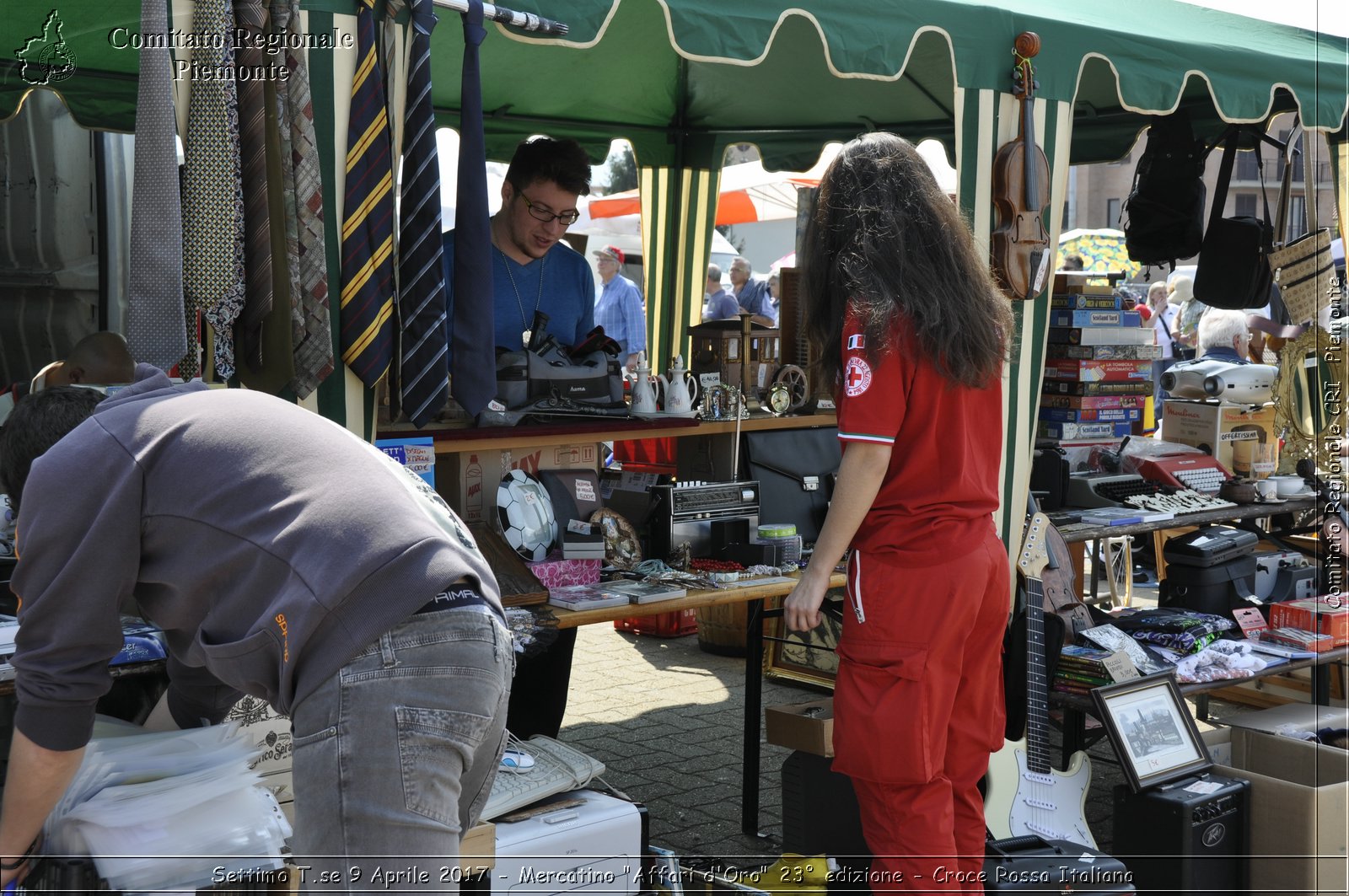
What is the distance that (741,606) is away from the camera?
6.36m

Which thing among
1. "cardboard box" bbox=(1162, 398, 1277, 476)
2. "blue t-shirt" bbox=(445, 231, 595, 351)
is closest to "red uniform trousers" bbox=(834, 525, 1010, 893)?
"blue t-shirt" bbox=(445, 231, 595, 351)

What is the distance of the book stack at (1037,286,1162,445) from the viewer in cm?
514

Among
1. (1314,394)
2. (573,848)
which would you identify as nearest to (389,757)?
(573,848)

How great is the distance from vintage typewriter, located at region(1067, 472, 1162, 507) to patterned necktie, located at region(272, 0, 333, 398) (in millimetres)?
3179

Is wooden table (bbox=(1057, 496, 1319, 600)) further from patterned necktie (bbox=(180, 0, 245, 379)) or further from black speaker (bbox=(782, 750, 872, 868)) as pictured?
patterned necktie (bbox=(180, 0, 245, 379))

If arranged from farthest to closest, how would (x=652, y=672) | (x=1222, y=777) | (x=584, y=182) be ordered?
(x=652, y=672)
(x=584, y=182)
(x=1222, y=777)

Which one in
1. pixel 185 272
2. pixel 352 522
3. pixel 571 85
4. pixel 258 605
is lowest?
pixel 258 605

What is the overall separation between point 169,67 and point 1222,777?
344cm

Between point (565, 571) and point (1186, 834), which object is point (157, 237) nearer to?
point (565, 571)

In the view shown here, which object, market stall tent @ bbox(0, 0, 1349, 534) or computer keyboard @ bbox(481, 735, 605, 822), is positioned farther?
market stall tent @ bbox(0, 0, 1349, 534)

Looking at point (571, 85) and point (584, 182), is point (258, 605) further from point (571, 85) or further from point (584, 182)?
point (571, 85)

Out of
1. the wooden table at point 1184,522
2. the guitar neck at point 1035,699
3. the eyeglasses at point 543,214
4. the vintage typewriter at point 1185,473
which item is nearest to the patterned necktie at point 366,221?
the eyeglasses at point 543,214

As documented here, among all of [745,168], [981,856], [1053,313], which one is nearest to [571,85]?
[1053,313]

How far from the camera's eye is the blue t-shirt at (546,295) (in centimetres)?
440
